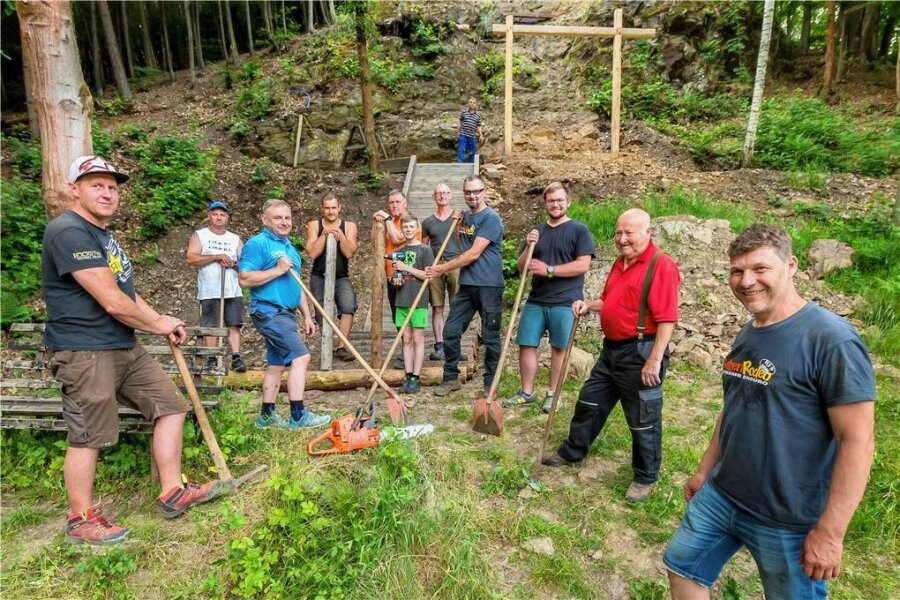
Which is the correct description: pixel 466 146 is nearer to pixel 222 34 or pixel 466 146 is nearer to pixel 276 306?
pixel 276 306

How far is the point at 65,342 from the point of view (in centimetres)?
280

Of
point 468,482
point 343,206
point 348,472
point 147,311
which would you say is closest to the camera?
Answer: point 147,311

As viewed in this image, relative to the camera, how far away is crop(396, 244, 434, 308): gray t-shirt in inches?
207

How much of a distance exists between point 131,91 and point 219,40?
6.65 m

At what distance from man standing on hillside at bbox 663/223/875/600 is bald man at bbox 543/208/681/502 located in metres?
1.09

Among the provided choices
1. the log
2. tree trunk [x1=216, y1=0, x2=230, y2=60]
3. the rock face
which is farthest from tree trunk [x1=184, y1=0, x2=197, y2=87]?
the rock face

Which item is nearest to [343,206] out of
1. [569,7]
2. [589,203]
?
[589,203]

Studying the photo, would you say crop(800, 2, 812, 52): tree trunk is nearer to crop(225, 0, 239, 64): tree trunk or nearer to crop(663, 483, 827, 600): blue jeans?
crop(663, 483, 827, 600): blue jeans

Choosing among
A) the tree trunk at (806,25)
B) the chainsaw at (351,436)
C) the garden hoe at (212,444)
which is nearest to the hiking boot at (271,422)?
the chainsaw at (351,436)

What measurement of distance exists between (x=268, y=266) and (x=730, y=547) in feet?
12.0

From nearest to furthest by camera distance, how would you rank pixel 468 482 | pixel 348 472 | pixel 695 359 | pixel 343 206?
pixel 348 472, pixel 468 482, pixel 695 359, pixel 343 206

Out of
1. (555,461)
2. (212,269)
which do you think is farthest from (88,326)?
(555,461)

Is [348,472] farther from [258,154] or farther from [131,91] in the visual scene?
[131,91]

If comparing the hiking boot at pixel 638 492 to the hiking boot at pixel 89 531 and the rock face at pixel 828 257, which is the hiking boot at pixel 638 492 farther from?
the rock face at pixel 828 257
